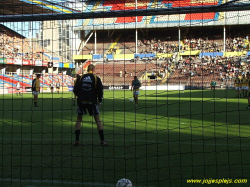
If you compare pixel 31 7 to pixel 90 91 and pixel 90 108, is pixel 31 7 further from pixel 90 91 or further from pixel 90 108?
pixel 90 108

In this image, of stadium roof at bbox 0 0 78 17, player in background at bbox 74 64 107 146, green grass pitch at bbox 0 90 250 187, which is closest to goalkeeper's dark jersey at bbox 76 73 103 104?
player in background at bbox 74 64 107 146

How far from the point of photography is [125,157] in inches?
266

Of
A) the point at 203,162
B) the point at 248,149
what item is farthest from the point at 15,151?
the point at 248,149

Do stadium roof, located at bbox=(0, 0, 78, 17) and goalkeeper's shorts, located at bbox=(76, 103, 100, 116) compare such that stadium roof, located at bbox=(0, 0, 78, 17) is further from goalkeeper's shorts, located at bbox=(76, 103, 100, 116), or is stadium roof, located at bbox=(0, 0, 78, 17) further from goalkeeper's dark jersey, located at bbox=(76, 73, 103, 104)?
goalkeeper's shorts, located at bbox=(76, 103, 100, 116)

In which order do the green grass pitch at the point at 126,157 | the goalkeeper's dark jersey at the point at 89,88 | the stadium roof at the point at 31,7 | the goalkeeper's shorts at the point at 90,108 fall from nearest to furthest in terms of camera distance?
the green grass pitch at the point at 126,157 < the stadium roof at the point at 31,7 < the goalkeeper's dark jersey at the point at 89,88 < the goalkeeper's shorts at the point at 90,108

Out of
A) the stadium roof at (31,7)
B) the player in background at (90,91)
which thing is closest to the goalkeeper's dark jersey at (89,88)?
the player in background at (90,91)

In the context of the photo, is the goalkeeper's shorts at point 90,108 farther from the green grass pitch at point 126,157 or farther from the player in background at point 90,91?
the green grass pitch at point 126,157

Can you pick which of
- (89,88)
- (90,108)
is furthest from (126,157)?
(89,88)

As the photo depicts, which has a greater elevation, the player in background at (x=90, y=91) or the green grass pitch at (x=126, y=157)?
the player in background at (x=90, y=91)

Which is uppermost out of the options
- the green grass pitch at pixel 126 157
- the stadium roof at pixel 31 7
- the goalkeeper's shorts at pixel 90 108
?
the stadium roof at pixel 31 7

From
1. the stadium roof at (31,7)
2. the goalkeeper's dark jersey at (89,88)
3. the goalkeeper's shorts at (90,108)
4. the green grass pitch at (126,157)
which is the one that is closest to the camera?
the green grass pitch at (126,157)

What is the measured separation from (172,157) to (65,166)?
6.68 feet

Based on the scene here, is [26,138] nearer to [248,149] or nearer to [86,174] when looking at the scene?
[86,174]

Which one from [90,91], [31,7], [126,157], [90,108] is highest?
[31,7]
